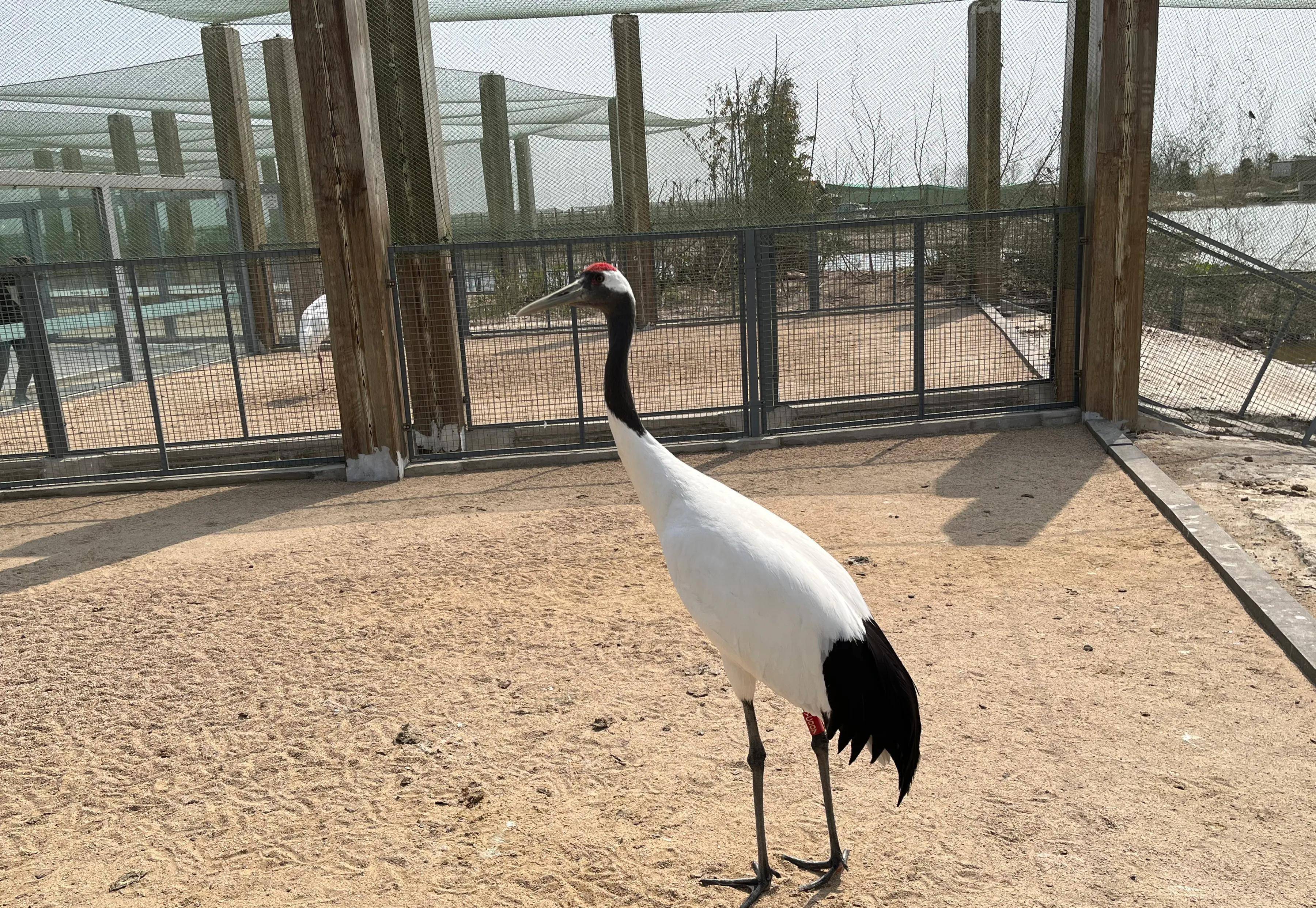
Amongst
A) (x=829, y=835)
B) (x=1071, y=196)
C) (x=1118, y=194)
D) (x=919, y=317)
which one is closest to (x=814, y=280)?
(x=919, y=317)

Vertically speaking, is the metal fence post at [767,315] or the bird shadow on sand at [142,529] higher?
the metal fence post at [767,315]

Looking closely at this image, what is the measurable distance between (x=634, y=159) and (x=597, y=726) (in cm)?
810

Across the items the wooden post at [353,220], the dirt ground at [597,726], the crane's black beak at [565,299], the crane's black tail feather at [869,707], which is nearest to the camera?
the crane's black tail feather at [869,707]

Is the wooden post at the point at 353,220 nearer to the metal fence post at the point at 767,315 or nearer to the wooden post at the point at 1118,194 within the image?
the metal fence post at the point at 767,315

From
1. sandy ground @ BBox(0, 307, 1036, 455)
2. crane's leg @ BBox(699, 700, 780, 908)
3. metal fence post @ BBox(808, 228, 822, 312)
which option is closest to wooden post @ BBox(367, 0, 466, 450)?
sandy ground @ BBox(0, 307, 1036, 455)

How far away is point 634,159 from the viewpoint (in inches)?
411

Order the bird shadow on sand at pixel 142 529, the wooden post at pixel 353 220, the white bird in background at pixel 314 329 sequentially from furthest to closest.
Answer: the white bird in background at pixel 314 329 < the wooden post at pixel 353 220 < the bird shadow on sand at pixel 142 529

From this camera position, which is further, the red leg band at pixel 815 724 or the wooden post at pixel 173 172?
the wooden post at pixel 173 172

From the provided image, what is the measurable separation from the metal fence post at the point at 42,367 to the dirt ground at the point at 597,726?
1.90 m

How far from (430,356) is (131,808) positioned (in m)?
4.49

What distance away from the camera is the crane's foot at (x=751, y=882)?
2.61 meters

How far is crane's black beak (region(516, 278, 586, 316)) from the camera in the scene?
11.0 feet

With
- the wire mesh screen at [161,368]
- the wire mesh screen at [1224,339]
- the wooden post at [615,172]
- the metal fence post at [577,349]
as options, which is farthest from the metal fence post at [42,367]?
the wire mesh screen at [1224,339]

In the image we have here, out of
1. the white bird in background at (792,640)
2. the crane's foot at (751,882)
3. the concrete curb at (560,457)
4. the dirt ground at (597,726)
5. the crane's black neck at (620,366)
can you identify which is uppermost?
the crane's black neck at (620,366)
